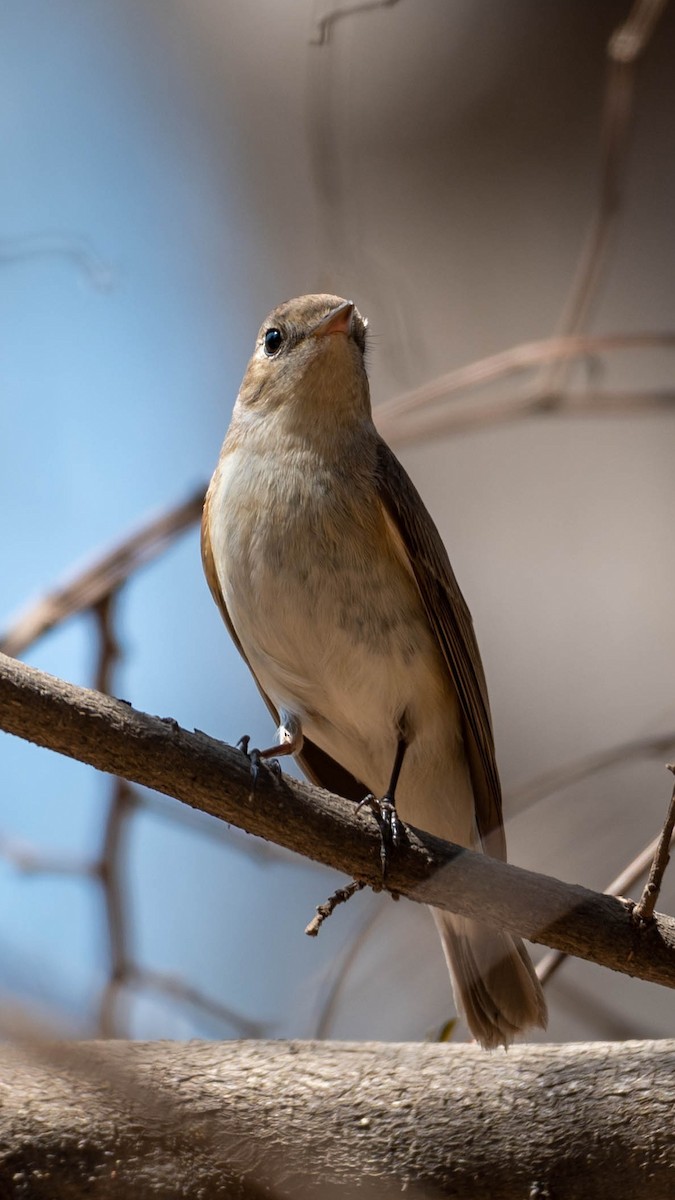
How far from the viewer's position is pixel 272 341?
3408mm

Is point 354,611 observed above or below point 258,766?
above

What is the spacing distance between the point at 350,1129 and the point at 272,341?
2.08m

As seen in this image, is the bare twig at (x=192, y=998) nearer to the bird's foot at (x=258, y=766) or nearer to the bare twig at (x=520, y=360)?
the bird's foot at (x=258, y=766)

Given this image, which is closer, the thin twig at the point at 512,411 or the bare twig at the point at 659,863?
the bare twig at the point at 659,863

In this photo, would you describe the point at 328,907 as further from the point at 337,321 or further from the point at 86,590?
the point at 337,321

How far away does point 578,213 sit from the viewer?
471 cm

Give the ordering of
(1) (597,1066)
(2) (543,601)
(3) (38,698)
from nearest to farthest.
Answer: (3) (38,698) → (1) (597,1066) → (2) (543,601)

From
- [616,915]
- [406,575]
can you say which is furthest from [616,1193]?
[406,575]

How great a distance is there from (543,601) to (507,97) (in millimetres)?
2014

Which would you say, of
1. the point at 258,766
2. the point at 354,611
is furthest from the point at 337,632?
the point at 258,766

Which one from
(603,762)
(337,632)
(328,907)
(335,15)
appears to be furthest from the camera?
(335,15)

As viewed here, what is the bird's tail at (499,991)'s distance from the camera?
108 inches

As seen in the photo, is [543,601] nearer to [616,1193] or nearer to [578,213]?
[578,213]

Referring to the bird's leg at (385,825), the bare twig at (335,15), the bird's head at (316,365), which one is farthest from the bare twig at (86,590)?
the bare twig at (335,15)
